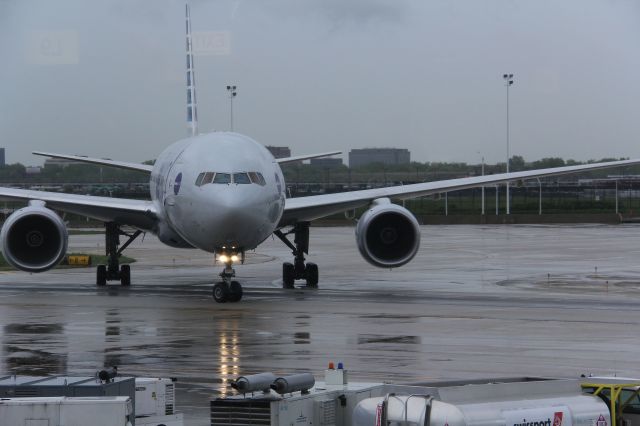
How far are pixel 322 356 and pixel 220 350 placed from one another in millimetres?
1859

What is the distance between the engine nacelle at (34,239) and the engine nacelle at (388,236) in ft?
24.5

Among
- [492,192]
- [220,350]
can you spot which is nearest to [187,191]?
[220,350]

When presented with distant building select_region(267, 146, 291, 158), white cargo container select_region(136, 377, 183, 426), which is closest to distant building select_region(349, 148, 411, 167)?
distant building select_region(267, 146, 291, 158)

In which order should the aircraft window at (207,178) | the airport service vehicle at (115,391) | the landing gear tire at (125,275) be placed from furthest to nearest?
the landing gear tire at (125,275) → the aircraft window at (207,178) → the airport service vehicle at (115,391)

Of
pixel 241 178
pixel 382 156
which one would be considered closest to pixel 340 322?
pixel 241 178

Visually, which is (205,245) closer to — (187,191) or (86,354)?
(187,191)

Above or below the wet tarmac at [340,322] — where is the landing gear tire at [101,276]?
above

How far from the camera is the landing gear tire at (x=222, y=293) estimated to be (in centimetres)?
2725

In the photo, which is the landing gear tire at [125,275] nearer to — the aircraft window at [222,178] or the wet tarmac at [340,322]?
the wet tarmac at [340,322]

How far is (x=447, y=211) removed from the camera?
87125 mm

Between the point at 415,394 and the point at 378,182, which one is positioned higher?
the point at 378,182

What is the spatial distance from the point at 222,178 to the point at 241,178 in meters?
0.42

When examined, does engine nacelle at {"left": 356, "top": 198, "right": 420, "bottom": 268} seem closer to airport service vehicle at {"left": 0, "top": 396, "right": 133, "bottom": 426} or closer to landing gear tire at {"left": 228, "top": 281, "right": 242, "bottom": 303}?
landing gear tire at {"left": 228, "top": 281, "right": 242, "bottom": 303}

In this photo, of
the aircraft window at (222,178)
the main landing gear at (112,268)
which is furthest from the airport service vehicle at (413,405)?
the main landing gear at (112,268)
